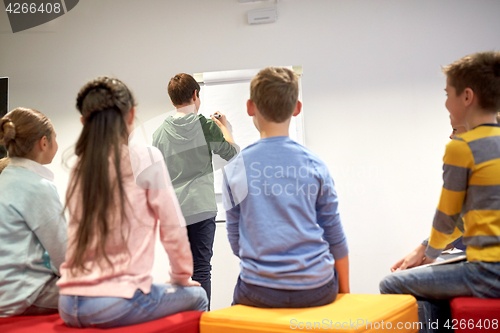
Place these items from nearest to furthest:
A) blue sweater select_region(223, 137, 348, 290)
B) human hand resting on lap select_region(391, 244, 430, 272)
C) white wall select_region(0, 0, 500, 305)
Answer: blue sweater select_region(223, 137, 348, 290)
human hand resting on lap select_region(391, 244, 430, 272)
white wall select_region(0, 0, 500, 305)

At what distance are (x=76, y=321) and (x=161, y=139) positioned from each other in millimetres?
1220

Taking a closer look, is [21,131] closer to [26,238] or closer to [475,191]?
[26,238]

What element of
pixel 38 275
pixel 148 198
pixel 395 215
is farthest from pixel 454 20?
pixel 38 275

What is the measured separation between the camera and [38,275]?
1444 millimetres

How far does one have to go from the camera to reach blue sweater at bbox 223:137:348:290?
1222 mm

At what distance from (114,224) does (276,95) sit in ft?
2.19

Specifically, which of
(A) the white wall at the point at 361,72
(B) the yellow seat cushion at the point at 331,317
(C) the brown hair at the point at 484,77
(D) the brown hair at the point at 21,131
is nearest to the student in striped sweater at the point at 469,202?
(C) the brown hair at the point at 484,77

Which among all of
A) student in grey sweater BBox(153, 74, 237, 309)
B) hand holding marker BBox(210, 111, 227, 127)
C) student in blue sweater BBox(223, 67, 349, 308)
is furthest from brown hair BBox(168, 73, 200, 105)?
student in blue sweater BBox(223, 67, 349, 308)

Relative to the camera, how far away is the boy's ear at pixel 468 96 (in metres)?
1.36

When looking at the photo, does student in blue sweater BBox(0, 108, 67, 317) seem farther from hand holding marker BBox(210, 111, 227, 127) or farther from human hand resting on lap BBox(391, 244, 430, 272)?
hand holding marker BBox(210, 111, 227, 127)

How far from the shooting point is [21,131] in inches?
61.8

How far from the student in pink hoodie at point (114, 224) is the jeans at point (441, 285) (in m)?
0.74

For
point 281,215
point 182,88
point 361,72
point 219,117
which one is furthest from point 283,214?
point 361,72

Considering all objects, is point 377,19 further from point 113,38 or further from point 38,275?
point 38,275
